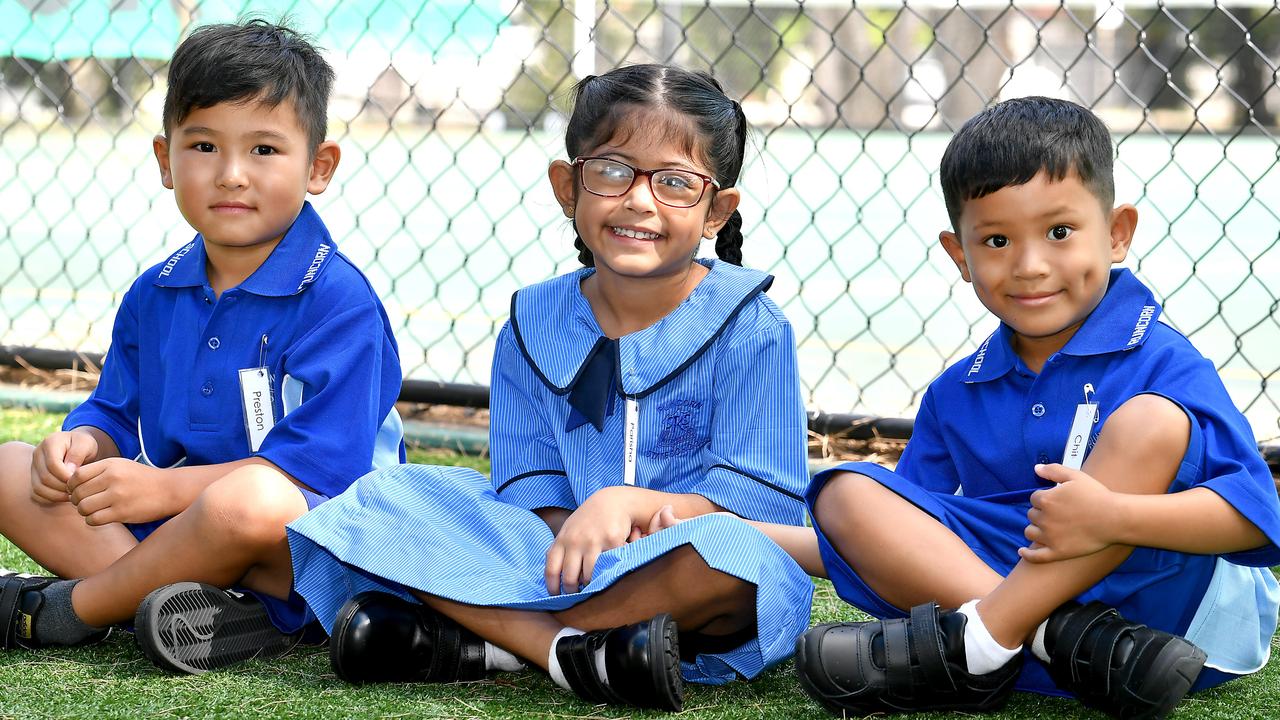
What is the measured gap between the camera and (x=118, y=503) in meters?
1.88

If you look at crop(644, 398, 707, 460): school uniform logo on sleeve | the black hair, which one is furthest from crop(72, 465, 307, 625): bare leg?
the black hair

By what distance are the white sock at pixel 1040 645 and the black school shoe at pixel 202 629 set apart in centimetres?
95

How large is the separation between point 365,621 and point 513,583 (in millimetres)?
182

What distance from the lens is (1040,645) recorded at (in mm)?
1620

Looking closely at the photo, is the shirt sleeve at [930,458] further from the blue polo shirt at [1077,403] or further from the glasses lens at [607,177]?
the glasses lens at [607,177]

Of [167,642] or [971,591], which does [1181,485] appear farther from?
[167,642]

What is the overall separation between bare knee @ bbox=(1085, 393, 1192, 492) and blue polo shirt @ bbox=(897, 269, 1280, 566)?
0.05ft

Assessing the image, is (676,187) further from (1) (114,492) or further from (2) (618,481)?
(1) (114,492)

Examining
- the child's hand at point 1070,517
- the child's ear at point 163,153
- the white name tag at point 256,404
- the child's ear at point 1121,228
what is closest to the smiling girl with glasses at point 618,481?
the white name tag at point 256,404

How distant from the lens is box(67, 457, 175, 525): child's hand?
1.87 m

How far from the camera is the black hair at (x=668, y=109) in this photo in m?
1.90

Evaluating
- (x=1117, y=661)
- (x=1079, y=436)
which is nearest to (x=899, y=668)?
(x=1117, y=661)

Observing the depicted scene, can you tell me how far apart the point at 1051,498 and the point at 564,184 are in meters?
0.78

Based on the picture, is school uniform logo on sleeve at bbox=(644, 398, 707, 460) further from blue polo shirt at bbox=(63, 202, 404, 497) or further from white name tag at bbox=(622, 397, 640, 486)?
blue polo shirt at bbox=(63, 202, 404, 497)
